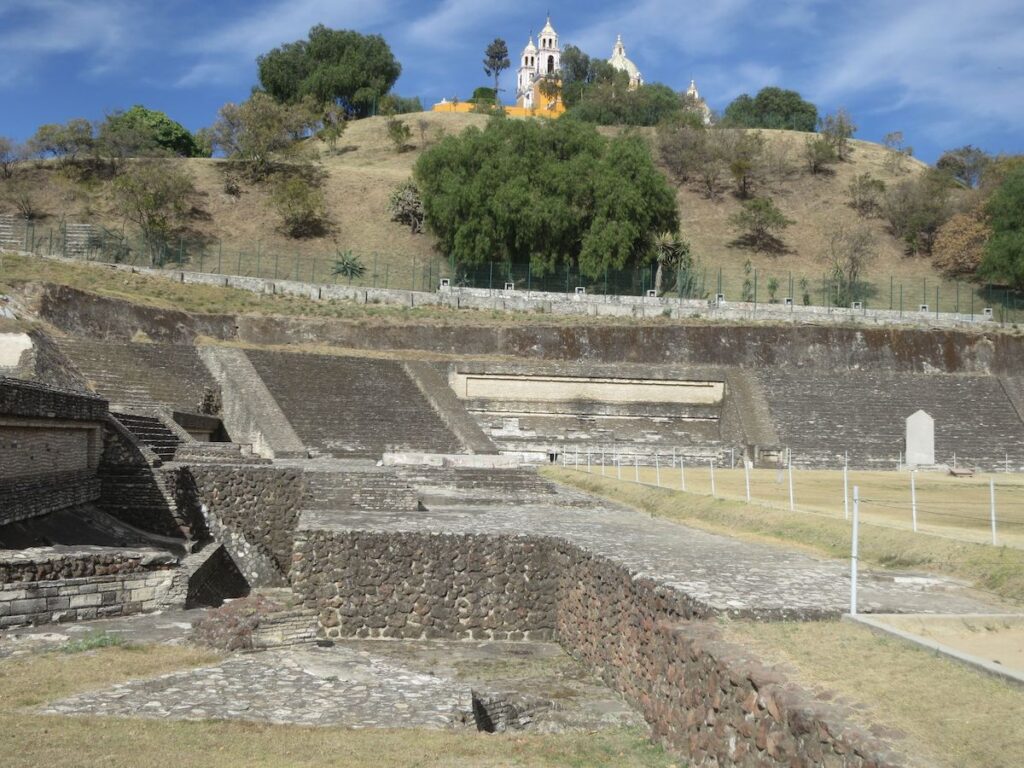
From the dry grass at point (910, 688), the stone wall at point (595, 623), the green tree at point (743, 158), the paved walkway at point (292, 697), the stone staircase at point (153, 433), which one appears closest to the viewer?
the dry grass at point (910, 688)

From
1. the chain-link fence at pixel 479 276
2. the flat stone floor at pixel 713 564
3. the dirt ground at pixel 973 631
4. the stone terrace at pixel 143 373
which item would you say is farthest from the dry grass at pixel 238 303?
the dirt ground at pixel 973 631

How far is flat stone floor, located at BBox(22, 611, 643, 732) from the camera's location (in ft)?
19.8

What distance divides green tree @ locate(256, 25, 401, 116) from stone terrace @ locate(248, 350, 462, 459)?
50768 millimetres

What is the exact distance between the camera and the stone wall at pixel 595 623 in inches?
182

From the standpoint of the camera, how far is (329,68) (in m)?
73.9

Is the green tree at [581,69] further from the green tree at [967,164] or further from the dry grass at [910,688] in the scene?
the dry grass at [910,688]

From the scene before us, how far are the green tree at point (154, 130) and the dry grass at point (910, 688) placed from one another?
58897 mm

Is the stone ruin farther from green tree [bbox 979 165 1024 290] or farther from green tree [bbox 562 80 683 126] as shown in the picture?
green tree [bbox 562 80 683 126]

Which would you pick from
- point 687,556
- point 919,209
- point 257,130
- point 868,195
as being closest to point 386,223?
point 257,130

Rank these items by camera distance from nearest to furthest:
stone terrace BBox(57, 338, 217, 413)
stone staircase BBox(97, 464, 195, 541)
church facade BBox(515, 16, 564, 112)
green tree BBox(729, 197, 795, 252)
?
stone staircase BBox(97, 464, 195, 541) → stone terrace BBox(57, 338, 217, 413) → green tree BBox(729, 197, 795, 252) → church facade BBox(515, 16, 564, 112)

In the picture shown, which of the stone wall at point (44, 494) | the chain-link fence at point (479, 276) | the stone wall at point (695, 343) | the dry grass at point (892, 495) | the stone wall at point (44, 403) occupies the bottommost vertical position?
the dry grass at point (892, 495)

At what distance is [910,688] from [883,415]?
26671 mm

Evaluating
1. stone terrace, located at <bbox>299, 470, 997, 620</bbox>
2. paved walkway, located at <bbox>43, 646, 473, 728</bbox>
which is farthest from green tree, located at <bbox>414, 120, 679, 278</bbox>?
paved walkway, located at <bbox>43, 646, 473, 728</bbox>

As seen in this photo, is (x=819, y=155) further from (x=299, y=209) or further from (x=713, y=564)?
(x=713, y=564)
